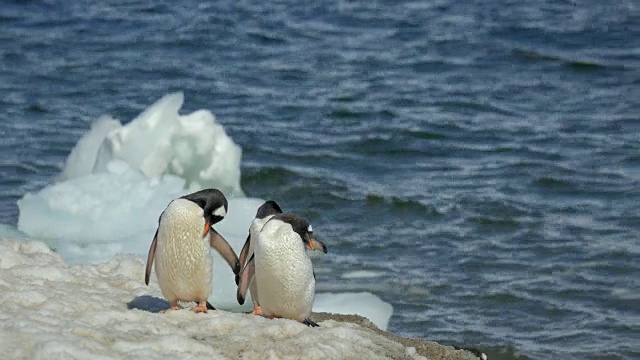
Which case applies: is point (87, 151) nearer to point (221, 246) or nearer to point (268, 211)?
point (268, 211)

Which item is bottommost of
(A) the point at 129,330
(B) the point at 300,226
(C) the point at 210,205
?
(A) the point at 129,330

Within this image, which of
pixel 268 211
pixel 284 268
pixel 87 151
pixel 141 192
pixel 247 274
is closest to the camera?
pixel 284 268

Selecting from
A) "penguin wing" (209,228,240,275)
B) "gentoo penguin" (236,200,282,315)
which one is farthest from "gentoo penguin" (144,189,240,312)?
"gentoo penguin" (236,200,282,315)

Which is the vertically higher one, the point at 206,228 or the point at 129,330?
the point at 206,228

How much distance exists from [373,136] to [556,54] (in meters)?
4.46

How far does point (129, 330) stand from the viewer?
6.48 m

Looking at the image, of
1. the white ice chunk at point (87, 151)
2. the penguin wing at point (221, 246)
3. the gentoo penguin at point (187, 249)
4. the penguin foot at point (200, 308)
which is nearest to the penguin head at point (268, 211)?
the penguin wing at point (221, 246)

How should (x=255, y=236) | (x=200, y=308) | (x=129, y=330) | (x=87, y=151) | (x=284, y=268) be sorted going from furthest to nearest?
1. (x=87, y=151)
2. (x=255, y=236)
3. (x=284, y=268)
4. (x=200, y=308)
5. (x=129, y=330)

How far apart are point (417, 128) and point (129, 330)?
10.5m

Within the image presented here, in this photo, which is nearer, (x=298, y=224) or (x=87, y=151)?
(x=298, y=224)

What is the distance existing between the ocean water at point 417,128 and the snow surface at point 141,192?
56cm

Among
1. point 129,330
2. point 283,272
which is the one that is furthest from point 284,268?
point 129,330

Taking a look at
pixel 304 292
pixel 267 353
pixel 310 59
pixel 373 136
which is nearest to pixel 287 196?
pixel 373 136

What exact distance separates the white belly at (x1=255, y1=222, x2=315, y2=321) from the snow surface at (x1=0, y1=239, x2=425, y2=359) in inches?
9.7
